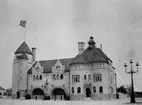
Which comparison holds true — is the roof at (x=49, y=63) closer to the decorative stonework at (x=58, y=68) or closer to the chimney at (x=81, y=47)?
the decorative stonework at (x=58, y=68)

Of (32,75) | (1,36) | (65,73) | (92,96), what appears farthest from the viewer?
(32,75)

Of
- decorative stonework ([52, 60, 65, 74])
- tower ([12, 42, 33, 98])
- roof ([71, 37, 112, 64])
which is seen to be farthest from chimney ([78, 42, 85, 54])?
tower ([12, 42, 33, 98])

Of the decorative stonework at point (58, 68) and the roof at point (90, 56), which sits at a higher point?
the roof at point (90, 56)

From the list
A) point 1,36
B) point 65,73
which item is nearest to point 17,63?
point 65,73

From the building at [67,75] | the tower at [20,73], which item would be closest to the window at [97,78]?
the building at [67,75]

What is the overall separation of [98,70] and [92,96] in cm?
399

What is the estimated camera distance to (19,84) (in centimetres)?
4312

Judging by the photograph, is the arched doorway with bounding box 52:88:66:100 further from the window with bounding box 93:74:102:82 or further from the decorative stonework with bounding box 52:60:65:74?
the window with bounding box 93:74:102:82

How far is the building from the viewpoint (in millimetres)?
36188

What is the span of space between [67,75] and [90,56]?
209 inches

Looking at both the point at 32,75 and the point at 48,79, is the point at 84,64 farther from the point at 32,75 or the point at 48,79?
the point at 32,75

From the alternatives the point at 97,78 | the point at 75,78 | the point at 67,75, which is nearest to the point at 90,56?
the point at 97,78

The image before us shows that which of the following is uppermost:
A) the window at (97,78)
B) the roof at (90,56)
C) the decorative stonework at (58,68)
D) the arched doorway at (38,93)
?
the roof at (90,56)

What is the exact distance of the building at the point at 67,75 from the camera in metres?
36.2
